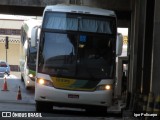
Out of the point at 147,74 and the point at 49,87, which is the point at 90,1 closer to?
the point at 147,74

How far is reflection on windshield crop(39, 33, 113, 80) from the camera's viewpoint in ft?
57.4

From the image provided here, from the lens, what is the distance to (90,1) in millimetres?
28922

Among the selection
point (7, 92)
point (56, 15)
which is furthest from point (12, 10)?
point (56, 15)

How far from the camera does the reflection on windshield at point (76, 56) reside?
17500 mm

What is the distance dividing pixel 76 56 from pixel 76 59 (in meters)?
0.10

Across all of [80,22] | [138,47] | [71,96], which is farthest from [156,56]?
[138,47]

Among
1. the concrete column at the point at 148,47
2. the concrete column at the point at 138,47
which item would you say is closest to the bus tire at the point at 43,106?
the concrete column at the point at 148,47

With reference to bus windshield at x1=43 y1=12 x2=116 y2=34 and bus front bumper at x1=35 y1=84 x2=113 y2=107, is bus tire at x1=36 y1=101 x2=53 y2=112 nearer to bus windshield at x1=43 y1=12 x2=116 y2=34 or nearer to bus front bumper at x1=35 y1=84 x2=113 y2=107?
bus front bumper at x1=35 y1=84 x2=113 y2=107

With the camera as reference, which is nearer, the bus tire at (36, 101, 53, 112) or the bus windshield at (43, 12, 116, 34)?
the bus windshield at (43, 12, 116, 34)

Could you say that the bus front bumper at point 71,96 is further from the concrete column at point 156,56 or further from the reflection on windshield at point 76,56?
the concrete column at point 156,56

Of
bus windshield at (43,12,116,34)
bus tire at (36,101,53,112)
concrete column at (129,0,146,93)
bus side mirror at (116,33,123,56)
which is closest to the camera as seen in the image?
bus side mirror at (116,33,123,56)

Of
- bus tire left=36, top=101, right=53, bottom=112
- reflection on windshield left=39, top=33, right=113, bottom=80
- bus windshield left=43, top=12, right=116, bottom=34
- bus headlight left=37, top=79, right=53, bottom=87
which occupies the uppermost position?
bus windshield left=43, top=12, right=116, bottom=34

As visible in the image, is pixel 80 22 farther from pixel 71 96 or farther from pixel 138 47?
pixel 138 47

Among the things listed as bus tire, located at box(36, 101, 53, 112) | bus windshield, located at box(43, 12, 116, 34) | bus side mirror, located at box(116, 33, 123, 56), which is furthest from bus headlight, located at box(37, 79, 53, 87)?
bus side mirror, located at box(116, 33, 123, 56)
